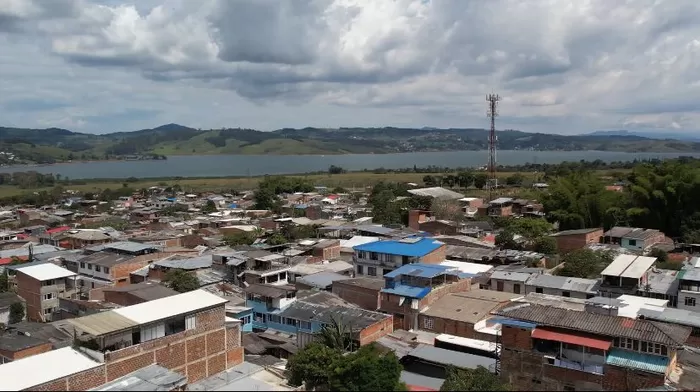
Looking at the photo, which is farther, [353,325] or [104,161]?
[104,161]

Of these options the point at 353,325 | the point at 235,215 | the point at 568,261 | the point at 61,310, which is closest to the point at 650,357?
the point at 353,325

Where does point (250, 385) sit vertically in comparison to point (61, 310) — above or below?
above

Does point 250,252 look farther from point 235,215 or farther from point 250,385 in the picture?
point 235,215

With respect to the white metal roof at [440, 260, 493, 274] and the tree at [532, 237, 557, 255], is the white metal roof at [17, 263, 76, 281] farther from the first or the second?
the tree at [532, 237, 557, 255]

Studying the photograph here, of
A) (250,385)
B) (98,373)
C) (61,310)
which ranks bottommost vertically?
(61,310)

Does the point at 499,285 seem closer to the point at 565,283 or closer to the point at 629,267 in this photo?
the point at 565,283

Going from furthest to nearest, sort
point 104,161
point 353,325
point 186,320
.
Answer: point 104,161
point 353,325
point 186,320

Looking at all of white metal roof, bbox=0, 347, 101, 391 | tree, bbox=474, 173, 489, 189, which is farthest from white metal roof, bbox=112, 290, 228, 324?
tree, bbox=474, 173, 489, 189

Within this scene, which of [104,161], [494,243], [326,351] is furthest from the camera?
[104,161]
